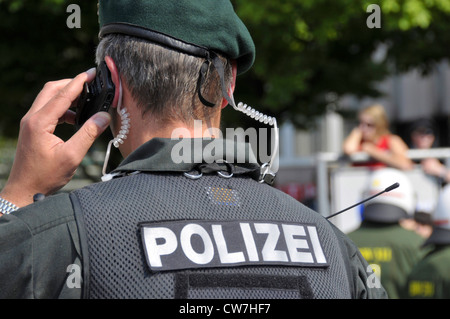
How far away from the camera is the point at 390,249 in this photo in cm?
474

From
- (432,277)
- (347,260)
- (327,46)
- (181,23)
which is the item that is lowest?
(432,277)

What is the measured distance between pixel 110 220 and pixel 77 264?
4.7 inches

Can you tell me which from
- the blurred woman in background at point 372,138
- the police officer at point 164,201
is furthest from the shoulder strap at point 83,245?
the blurred woman in background at point 372,138

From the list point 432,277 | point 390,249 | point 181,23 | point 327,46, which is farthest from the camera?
point 327,46

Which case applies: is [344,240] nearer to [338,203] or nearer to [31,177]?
[31,177]

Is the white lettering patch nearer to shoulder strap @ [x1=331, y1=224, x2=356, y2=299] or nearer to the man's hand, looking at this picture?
shoulder strap @ [x1=331, y1=224, x2=356, y2=299]

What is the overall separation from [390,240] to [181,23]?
11.7 ft

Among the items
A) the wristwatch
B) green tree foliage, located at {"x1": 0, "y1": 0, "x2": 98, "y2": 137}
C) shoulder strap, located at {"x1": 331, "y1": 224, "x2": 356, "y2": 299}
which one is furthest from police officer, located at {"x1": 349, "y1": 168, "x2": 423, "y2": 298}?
green tree foliage, located at {"x1": 0, "y1": 0, "x2": 98, "y2": 137}

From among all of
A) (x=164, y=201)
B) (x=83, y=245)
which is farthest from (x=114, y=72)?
(x=83, y=245)

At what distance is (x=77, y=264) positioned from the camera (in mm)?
1362

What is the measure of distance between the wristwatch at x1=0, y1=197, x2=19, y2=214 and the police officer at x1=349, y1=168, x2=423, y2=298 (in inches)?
135

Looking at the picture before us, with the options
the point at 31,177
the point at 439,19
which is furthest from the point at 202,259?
the point at 439,19

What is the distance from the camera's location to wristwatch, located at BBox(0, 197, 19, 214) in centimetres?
151

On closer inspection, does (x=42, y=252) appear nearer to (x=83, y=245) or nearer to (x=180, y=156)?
(x=83, y=245)
